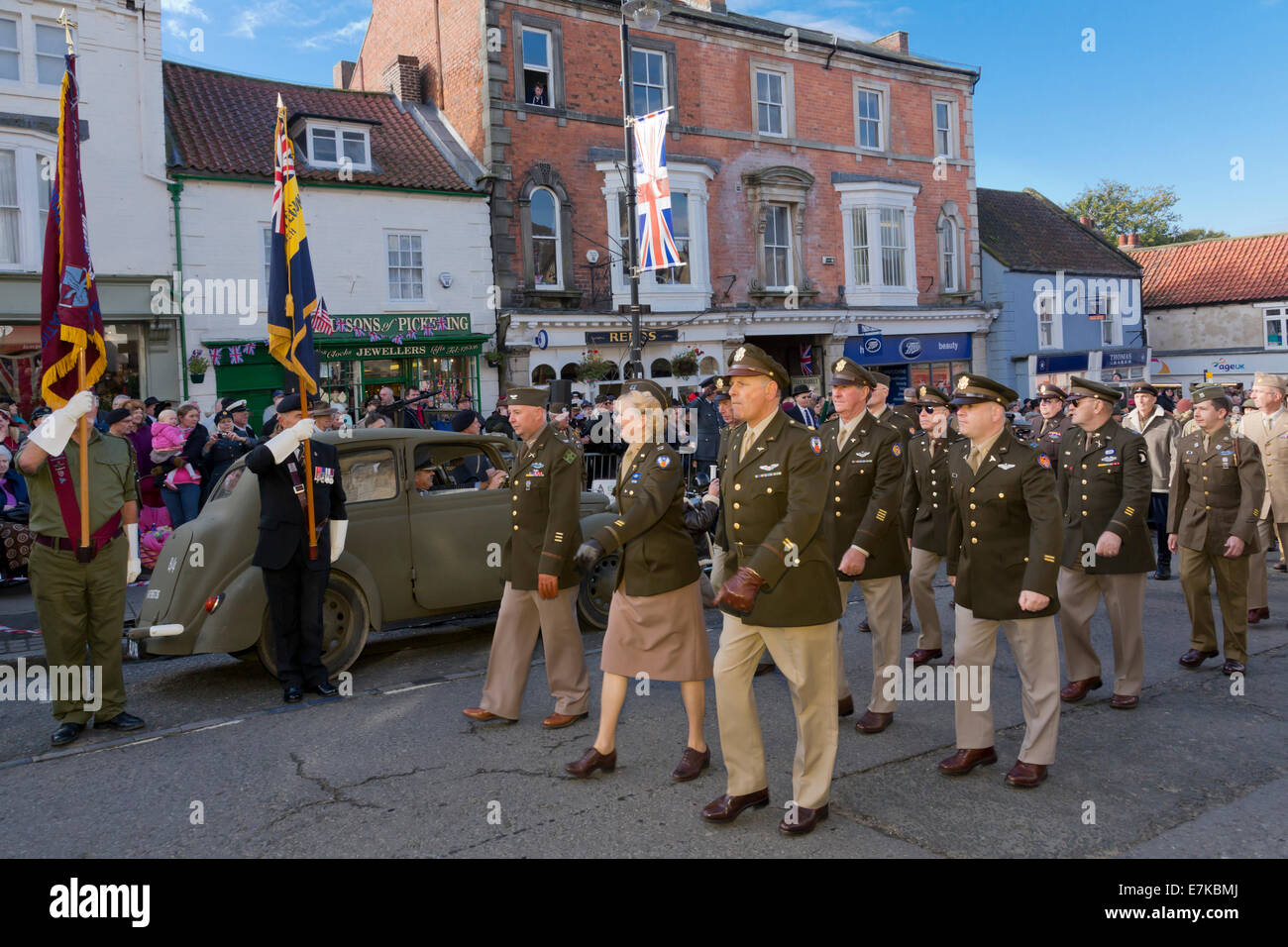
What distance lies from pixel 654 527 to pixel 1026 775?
2.20 m

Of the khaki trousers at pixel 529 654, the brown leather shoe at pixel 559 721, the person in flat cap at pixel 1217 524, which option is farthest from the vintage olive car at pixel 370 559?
the person in flat cap at pixel 1217 524

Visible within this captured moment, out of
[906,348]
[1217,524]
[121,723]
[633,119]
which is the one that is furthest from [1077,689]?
[906,348]

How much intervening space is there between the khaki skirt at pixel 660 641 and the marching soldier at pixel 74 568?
10.7 ft

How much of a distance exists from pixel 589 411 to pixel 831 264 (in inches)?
464

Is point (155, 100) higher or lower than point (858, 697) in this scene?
higher

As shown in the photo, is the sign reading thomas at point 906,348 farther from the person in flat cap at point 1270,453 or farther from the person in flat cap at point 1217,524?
the person in flat cap at point 1217,524

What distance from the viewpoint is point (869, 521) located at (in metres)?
6.09

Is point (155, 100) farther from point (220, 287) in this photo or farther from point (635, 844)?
point (635, 844)

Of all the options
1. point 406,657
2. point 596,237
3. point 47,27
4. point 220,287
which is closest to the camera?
point 406,657

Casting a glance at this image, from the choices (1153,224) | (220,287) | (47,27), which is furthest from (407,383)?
(1153,224)

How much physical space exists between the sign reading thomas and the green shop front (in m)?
11.1

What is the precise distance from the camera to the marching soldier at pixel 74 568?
5.99 meters

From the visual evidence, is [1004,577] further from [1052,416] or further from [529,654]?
[1052,416]

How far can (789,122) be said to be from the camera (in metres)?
26.4
